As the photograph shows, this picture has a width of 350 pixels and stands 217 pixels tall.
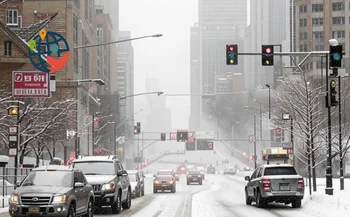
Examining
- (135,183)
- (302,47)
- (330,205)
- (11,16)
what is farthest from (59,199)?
(302,47)

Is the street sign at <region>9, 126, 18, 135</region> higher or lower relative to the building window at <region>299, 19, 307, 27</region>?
lower

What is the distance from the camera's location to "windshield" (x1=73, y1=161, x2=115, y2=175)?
88.0ft

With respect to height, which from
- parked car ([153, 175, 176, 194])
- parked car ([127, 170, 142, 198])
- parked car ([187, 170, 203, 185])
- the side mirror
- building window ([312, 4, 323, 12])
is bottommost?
parked car ([187, 170, 203, 185])

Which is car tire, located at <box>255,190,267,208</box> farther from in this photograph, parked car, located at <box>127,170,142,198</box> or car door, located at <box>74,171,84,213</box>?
parked car, located at <box>127,170,142,198</box>

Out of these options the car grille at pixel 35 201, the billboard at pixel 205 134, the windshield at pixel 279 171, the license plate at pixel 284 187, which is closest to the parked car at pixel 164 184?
the windshield at pixel 279 171

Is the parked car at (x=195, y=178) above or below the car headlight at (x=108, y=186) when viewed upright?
below

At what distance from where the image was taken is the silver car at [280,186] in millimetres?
28984

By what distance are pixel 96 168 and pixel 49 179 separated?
20.7ft

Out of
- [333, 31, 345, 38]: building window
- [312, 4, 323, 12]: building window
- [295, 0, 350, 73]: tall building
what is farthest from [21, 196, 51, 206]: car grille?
[333, 31, 345, 38]: building window

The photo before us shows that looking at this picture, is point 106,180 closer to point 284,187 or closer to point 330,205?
point 284,187

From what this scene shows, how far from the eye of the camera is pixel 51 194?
1961 centimetres

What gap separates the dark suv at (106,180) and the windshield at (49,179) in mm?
4511

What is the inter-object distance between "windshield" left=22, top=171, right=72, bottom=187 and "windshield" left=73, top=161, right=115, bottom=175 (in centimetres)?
564

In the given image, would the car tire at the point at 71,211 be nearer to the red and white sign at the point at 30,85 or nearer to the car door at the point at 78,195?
the car door at the point at 78,195
